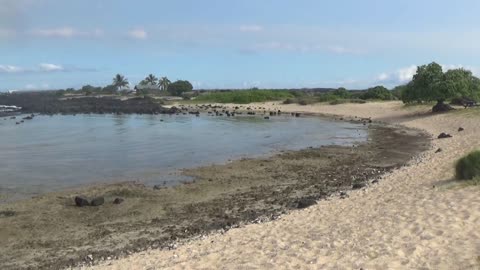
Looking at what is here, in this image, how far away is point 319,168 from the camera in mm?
23703

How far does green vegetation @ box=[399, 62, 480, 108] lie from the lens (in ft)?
157

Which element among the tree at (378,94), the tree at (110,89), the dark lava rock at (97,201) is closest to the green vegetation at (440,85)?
the tree at (378,94)

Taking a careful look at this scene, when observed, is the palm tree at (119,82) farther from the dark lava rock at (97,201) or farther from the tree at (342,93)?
the dark lava rock at (97,201)

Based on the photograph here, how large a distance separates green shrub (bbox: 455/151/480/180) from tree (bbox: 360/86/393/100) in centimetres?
7484

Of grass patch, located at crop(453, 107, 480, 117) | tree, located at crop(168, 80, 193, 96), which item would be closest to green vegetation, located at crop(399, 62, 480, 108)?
grass patch, located at crop(453, 107, 480, 117)

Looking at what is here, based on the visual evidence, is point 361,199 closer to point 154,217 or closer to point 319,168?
point 154,217

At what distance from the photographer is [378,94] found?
89312 mm

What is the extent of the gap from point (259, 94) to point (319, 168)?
301ft

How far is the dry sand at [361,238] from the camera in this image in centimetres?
871

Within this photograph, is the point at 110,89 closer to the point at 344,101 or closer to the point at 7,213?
the point at 344,101

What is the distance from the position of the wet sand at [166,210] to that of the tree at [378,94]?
216ft

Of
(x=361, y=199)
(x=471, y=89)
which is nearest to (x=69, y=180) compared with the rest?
(x=361, y=199)

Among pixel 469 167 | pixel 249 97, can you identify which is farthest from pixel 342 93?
pixel 469 167

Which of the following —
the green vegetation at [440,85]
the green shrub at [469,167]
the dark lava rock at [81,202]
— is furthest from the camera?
the green vegetation at [440,85]
